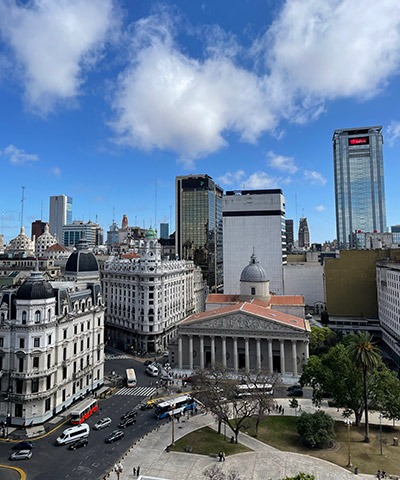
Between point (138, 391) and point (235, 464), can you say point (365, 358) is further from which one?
point (138, 391)

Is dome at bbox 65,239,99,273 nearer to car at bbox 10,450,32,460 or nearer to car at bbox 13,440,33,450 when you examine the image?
car at bbox 13,440,33,450

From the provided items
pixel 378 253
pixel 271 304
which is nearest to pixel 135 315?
pixel 271 304

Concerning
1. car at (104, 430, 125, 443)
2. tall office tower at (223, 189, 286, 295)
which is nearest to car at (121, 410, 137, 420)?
car at (104, 430, 125, 443)

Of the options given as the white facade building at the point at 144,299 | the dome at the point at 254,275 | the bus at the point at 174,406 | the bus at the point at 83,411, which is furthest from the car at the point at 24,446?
the dome at the point at 254,275

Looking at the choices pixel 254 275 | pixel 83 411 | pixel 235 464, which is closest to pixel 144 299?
pixel 254 275

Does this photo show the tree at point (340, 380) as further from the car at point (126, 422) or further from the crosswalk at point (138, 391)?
the crosswalk at point (138, 391)

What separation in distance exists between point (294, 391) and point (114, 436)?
40.4 metres

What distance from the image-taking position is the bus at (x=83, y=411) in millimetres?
59094

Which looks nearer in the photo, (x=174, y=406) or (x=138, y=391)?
(x=174, y=406)

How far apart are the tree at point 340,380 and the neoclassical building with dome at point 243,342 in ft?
70.5

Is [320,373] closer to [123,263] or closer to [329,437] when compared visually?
[329,437]

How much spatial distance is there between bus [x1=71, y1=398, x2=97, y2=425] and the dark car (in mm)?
40951

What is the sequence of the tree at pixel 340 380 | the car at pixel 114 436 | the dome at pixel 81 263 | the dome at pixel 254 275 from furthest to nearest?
the dome at pixel 254 275 < the dome at pixel 81 263 < the tree at pixel 340 380 < the car at pixel 114 436

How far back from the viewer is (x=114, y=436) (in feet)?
180
